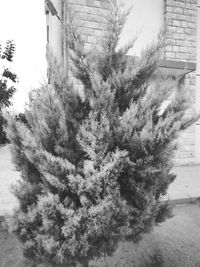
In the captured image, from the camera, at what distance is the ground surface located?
2.71m

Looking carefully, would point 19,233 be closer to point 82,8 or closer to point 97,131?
point 97,131

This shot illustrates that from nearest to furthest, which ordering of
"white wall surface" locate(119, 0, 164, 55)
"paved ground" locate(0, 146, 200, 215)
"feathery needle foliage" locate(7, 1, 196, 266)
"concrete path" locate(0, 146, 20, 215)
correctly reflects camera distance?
"feathery needle foliage" locate(7, 1, 196, 266)
"concrete path" locate(0, 146, 20, 215)
"paved ground" locate(0, 146, 200, 215)
"white wall surface" locate(119, 0, 164, 55)

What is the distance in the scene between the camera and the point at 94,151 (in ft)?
6.01

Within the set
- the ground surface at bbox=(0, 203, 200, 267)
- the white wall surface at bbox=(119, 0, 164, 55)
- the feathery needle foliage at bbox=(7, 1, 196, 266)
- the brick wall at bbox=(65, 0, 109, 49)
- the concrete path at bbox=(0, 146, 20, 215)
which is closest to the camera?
the feathery needle foliage at bbox=(7, 1, 196, 266)

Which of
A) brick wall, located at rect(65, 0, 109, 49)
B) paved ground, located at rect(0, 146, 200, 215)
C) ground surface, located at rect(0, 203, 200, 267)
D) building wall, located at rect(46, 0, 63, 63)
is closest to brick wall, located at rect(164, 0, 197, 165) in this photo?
paved ground, located at rect(0, 146, 200, 215)

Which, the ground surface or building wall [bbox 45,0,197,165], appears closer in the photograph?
the ground surface

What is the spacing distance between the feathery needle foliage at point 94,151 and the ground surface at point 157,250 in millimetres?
778

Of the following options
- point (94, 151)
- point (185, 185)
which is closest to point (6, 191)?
point (185, 185)

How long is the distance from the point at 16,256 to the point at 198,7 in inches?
284

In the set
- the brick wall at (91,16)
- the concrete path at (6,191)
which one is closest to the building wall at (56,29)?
the brick wall at (91,16)

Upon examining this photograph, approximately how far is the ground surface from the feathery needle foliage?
2.55 ft

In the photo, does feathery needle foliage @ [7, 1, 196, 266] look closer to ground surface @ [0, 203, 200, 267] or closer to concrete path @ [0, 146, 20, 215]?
concrete path @ [0, 146, 20, 215]

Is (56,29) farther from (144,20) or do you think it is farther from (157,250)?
(157,250)

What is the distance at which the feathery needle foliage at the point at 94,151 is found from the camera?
72.1 inches
